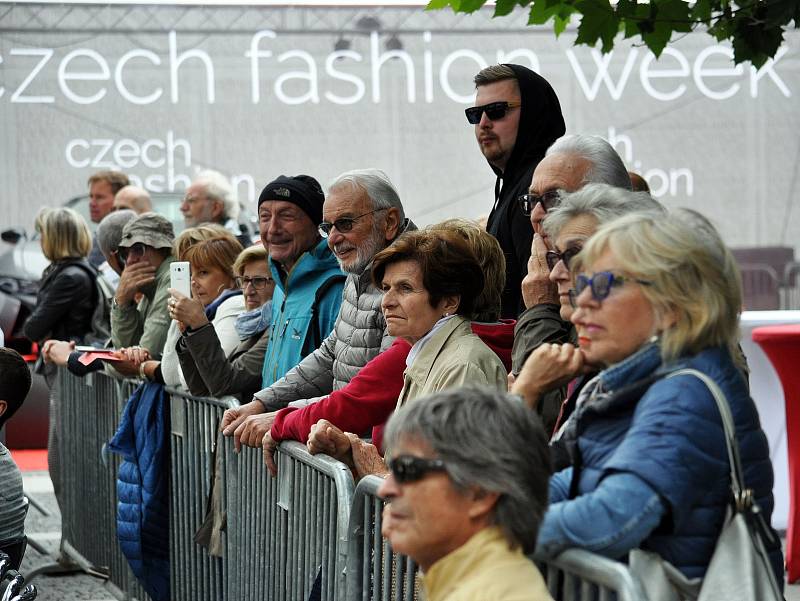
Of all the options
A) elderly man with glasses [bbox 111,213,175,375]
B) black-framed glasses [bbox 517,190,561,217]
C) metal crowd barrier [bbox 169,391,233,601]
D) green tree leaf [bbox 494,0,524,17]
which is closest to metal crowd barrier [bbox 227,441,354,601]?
metal crowd barrier [bbox 169,391,233,601]

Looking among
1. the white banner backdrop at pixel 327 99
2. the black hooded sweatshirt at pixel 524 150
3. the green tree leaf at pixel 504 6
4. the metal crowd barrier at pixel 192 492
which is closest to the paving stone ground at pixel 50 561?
the metal crowd barrier at pixel 192 492

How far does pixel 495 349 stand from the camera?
4.14 meters

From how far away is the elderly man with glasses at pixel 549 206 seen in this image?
375 cm

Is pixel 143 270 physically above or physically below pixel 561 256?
below

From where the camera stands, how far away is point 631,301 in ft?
9.05

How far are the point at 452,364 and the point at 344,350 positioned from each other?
1.06 meters

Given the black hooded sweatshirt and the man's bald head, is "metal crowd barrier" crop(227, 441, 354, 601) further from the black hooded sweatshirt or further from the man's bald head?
the man's bald head

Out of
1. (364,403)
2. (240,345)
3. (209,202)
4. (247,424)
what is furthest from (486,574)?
(209,202)

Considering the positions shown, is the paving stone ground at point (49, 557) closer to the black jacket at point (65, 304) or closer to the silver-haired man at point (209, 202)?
the black jacket at point (65, 304)

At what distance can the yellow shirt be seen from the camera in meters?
2.42

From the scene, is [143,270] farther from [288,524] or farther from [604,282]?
[604,282]

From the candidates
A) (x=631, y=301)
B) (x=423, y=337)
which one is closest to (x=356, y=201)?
(x=423, y=337)

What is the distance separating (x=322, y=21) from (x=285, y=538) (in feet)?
37.1

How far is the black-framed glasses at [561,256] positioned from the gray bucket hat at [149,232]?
380cm
